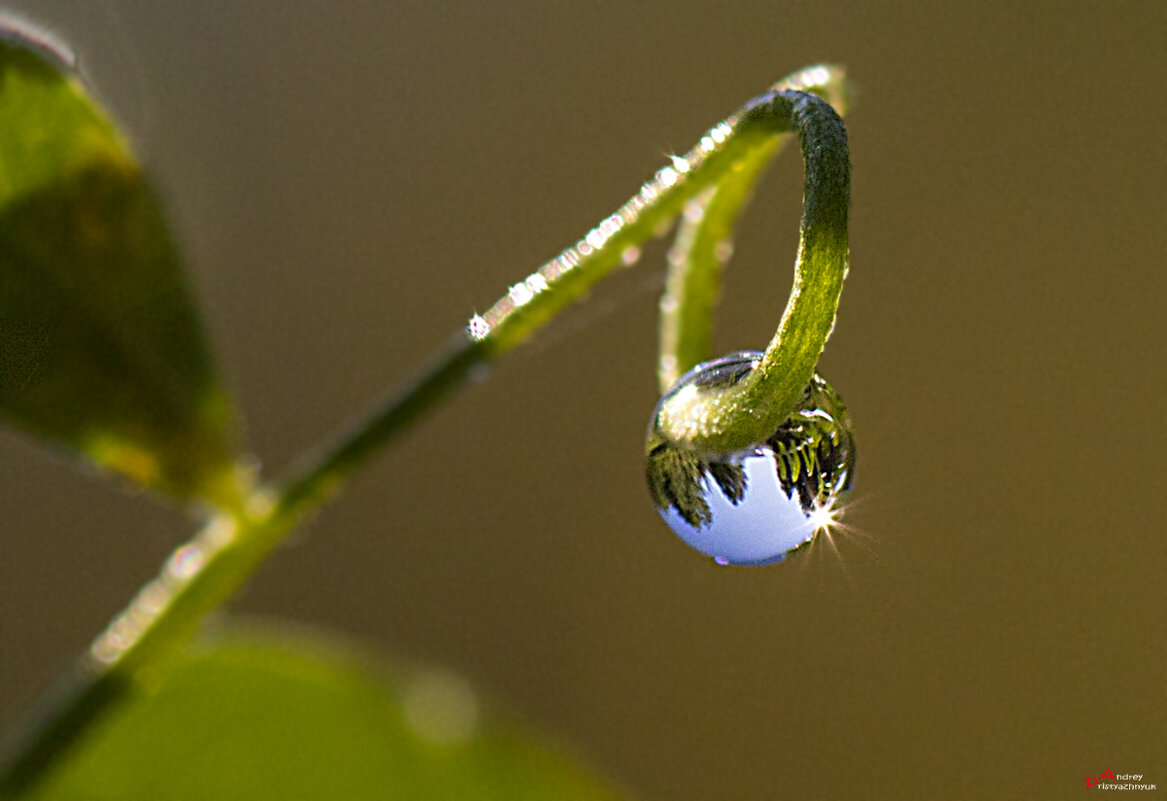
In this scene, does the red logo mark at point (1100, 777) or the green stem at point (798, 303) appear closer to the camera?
the green stem at point (798, 303)

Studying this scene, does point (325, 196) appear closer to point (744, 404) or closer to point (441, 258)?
point (441, 258)

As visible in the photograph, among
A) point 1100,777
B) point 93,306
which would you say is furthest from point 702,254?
point 1100,777

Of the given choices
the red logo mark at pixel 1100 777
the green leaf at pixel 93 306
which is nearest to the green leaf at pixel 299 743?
the green leaf at pixel 93 306

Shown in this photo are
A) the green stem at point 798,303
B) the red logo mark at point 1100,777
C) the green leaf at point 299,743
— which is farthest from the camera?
the red logo mark at point 1100,777

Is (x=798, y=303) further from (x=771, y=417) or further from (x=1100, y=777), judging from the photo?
(x=1100, y=777)

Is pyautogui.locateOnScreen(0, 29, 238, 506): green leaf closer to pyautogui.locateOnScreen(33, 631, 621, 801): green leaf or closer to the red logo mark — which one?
pyautogui.locateOnScreen(33, 631, 621, 801): green leaf

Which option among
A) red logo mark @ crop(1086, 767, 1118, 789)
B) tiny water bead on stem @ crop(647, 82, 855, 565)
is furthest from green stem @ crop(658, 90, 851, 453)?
red logo mark @ crop(1086, 767, 1118, 789)

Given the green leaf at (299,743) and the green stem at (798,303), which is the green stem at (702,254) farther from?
the green leaf at (299,743)

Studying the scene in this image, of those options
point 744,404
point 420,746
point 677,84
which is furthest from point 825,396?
point 677,84

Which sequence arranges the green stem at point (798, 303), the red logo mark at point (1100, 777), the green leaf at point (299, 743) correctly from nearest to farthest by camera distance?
1. the green stem at point (798, 303)
2. the green leaf at point (299, 743)
3. the red logo mark at point (1100, 777)
